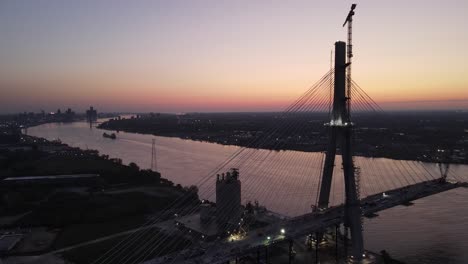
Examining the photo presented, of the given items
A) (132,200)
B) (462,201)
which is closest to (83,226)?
(132,200)

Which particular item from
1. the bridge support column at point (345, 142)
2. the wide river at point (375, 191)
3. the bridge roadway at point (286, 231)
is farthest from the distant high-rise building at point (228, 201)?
the bridge support column at point (345, 142)

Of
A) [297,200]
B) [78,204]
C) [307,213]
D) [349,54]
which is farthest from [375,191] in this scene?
[78,204]

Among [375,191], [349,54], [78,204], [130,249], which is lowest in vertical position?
[130,249]

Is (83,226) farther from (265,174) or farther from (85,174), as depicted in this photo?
(265,174)

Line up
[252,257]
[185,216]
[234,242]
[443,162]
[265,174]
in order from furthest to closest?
[443,162] < [265,174] < [185,216] < [252,257] < [234,242]

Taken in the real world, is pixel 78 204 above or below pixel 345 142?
below

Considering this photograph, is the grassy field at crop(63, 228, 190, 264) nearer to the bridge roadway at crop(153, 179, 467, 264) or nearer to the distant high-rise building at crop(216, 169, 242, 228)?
the distant high-rise building at crop(216, 169, 242, 228)

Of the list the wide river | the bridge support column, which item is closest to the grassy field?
→ the wide river

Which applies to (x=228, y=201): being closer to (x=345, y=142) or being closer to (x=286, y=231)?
(x=286, y=231)
